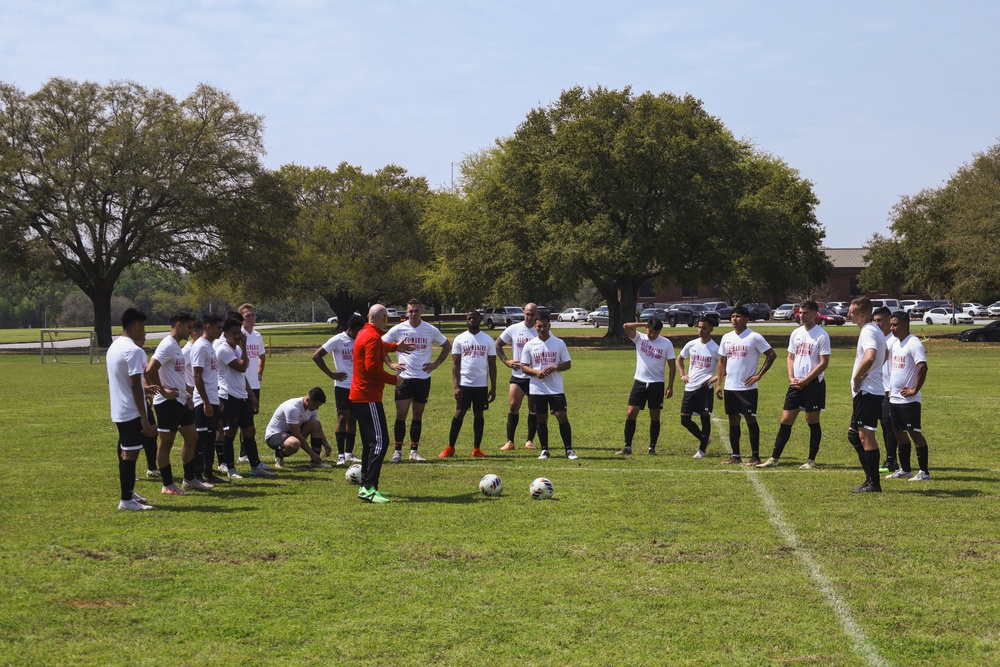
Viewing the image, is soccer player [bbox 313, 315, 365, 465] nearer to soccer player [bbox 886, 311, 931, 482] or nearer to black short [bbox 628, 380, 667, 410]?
black short [bbox 628, 380, 667, 410]

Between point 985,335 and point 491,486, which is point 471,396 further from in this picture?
point 985,335

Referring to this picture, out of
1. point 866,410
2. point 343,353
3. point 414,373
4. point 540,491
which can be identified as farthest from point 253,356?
point 866,410

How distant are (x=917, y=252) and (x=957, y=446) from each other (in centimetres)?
5704

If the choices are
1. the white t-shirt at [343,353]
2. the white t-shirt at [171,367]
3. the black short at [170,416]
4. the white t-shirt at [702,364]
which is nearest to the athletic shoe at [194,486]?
the black short at [170,416]

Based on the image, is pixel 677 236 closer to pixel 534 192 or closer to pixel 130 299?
pixel 534 192

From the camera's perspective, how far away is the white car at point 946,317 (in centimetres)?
8350

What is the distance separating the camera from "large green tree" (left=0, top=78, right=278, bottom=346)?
51.3 metres

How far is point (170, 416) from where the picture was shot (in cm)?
1091

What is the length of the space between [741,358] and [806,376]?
0.87 metres

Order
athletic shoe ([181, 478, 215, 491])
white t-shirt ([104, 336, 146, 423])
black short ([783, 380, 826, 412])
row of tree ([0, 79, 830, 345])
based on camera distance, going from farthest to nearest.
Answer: row of tree ([0, 79, 830, 345]) < black short ([783, 380, 826, 412]) < athletic shoe ([181, 478, 215, 491]) < white t-shirt ([104, 336, 146, 423])

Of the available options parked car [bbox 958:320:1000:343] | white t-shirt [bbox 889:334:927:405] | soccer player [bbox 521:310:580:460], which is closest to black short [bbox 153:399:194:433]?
soccer player [bbox 521:310:580:460]

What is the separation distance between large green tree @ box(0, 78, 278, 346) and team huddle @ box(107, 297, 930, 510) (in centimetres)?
4168

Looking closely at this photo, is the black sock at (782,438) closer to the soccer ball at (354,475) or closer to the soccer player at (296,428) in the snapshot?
the soccer ball at (354,475)

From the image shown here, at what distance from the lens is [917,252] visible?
67625 millimetres
